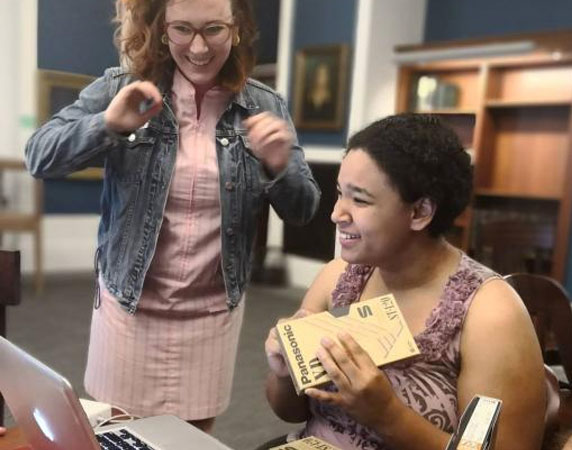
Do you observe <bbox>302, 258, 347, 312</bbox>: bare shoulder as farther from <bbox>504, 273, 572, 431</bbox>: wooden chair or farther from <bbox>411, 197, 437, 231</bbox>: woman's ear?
<bbox>504, 273, 572, 431</bbox>: wooden chair

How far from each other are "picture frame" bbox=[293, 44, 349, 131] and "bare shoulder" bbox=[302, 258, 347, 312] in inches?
48.8

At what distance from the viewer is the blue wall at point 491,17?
4086 millimetres

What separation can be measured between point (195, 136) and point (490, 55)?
3.24 m

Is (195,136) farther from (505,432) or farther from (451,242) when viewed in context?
(505,432)

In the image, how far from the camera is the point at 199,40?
1055 mm

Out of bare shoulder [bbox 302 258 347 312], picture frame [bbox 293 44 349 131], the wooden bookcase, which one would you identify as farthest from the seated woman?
the wooden bookcase

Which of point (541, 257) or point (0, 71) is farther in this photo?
point (541, 257)

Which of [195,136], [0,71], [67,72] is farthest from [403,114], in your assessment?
[0,71]

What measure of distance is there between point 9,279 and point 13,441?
410mm

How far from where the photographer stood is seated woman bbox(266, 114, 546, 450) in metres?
0.86

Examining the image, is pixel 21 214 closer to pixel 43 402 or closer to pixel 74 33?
pixel 74 33

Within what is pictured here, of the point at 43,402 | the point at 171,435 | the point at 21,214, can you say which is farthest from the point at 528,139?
the point at 43,402

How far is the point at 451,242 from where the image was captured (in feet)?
3.33

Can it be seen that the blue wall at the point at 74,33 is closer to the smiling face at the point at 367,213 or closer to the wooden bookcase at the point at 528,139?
the smiling face at the point at 367,213
